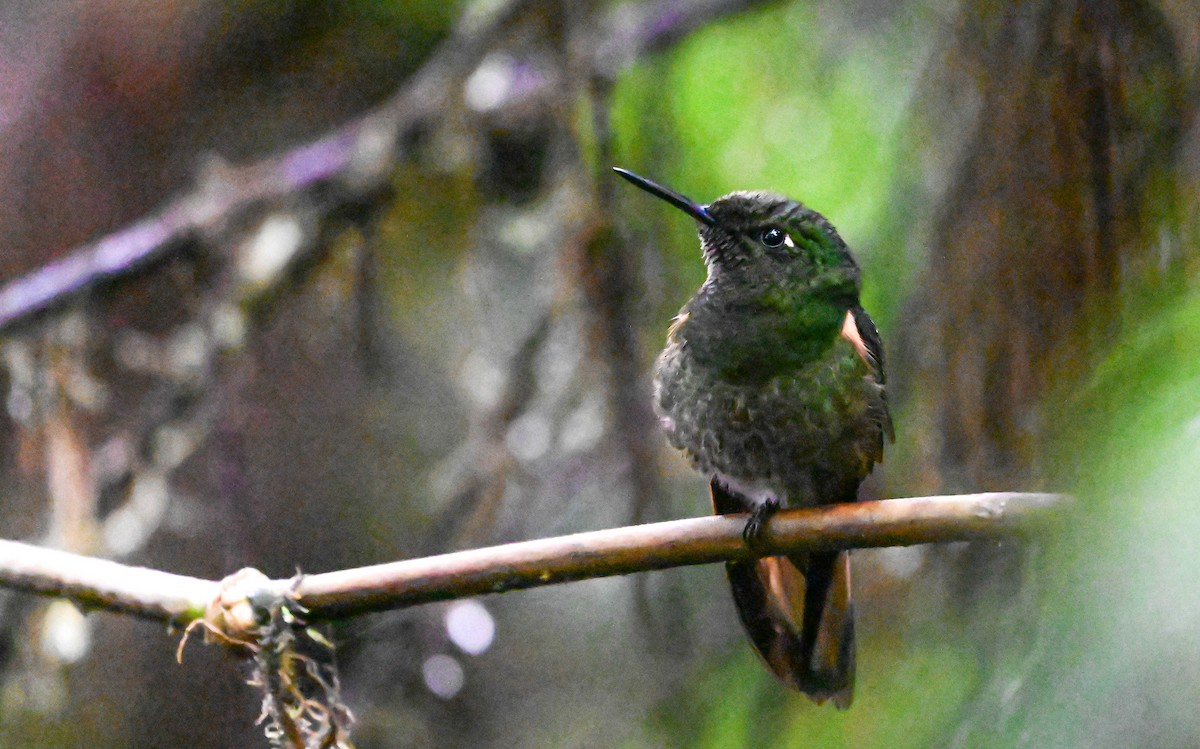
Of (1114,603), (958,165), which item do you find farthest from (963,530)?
(958,165)

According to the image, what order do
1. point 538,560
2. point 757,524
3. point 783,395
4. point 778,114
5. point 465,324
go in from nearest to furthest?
point 538,560, point 757,524, point 783,395, point 778,114, point 465,324

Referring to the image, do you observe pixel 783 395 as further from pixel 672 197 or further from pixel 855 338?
pixel 672 197

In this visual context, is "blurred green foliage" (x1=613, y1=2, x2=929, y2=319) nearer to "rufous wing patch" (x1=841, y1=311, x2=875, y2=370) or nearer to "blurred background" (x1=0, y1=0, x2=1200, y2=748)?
"blurred background" (x1=0, y1=0, x2=1200, y2=748)

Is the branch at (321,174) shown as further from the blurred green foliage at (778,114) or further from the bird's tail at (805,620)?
the bird's tail at (805,620)

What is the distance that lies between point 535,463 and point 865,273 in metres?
0.89

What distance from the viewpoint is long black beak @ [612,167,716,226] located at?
1726mm

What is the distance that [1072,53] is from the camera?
5.18 ft

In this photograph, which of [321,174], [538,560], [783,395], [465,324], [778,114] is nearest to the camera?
[538,560]

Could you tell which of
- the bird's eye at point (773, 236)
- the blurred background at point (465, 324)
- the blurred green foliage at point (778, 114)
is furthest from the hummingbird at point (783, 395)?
the blurred green foliage at point (778, 114)

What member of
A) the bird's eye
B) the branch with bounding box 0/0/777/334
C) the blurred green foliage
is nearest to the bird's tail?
the bird's eye

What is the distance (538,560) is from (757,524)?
1.11 feet

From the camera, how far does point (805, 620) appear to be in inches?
73.0

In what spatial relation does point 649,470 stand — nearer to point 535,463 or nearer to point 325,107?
point 535,463

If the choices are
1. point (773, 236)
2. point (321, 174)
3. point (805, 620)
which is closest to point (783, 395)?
point (773, 236)
